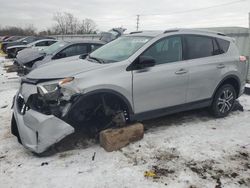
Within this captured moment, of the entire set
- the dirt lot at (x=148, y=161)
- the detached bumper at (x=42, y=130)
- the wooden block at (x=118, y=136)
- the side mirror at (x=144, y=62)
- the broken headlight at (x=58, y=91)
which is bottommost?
the dirt lot at (x=148, y=161)

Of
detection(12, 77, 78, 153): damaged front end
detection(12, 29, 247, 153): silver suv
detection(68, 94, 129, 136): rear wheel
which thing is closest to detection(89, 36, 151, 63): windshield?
detection(12, 29, 247, 153): silver suv

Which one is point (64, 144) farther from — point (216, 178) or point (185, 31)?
point (185, 31)

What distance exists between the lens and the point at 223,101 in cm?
594

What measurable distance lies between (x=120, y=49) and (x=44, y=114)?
6.18ft

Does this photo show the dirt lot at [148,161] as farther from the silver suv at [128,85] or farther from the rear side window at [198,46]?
the rear side window at [198,46]

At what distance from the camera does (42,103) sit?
4.18 m

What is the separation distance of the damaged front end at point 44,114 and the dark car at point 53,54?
15.4ft

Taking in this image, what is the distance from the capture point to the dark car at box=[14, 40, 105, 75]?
351 inches

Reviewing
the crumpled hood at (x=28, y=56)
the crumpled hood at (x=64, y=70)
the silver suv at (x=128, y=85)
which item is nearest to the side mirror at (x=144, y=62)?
the silver suv at (x=128, y=85)

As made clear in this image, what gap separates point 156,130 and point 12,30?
73.3m

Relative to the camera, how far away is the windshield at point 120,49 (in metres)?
4.79

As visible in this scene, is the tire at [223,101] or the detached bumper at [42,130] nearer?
the detached bumper at [42,130]

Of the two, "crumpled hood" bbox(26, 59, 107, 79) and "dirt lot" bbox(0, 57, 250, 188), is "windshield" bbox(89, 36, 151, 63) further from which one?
"dirt lot" bbox(0, 57, 250, 188)

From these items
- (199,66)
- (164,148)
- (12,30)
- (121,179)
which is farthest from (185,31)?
(12,30)
